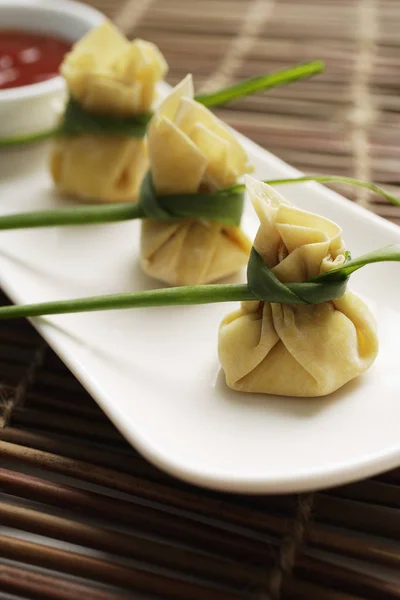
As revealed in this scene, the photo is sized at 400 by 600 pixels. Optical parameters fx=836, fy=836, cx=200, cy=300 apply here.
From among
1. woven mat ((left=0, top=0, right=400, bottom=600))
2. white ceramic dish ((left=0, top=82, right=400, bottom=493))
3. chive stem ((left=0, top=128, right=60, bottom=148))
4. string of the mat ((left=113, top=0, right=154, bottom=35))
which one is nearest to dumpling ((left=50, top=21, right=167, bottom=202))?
chive stem ((left=0, top=128, right=60, bottom=148))

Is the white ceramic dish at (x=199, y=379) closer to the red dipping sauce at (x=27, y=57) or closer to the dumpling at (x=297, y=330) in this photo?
the dumpling at (x=297, y=330)

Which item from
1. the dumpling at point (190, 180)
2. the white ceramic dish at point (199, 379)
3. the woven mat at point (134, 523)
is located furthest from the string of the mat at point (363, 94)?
the woven mat at point (134, 523)

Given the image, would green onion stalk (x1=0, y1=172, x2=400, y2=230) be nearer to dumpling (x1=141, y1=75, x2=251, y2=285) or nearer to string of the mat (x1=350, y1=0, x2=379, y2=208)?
dumpling (x1=141, y1=75, x2=251, y2=285)

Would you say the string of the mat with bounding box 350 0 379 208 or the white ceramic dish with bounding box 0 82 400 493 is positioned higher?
the white ceramic dish with bounding box 0 82 400 493

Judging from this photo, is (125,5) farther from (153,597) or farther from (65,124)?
(153,597)

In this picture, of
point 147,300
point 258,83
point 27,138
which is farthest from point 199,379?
point 27,138

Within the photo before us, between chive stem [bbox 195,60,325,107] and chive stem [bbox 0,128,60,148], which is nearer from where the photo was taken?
chive stem [bbox 195,60,325,107]

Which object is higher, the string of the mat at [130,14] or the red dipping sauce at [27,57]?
the red dipping sauce at [27,57]
